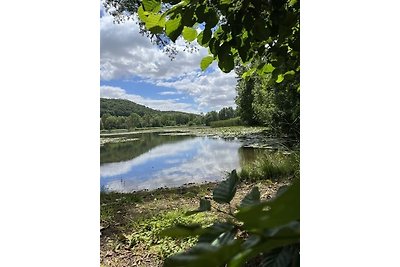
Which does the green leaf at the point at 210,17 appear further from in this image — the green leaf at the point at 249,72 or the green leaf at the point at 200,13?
the green leaf at the point at 249,72

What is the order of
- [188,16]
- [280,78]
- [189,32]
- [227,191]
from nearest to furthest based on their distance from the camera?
[227,191], [188,16], [189,32], [280,78]

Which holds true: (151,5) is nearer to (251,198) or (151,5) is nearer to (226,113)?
(251,198)

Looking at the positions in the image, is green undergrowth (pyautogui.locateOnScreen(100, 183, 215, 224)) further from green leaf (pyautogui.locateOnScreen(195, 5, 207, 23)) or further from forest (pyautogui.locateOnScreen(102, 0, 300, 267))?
green leaf (pyautogui.locateOnScreen(195, 5, 207, 23))

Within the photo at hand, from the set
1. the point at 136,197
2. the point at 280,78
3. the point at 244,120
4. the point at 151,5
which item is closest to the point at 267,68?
the point at 280,78

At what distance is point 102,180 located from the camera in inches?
53.4

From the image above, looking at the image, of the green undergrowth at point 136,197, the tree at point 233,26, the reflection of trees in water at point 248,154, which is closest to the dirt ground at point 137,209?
the green undergrowth at point 136,197

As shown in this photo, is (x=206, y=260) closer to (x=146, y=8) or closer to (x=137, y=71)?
(x=146, y=8)

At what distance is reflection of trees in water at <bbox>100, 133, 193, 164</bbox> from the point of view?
1.32 m

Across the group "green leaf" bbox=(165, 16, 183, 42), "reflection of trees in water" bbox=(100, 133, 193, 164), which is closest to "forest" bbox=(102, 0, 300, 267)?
"green leaf" bbox=(165, 16, 183, 42)

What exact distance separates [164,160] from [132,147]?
0.43 feet

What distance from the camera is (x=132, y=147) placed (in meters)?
1.36
